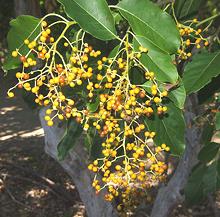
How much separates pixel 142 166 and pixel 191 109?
1335 millimetres

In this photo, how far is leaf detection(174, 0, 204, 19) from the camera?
1.26 m

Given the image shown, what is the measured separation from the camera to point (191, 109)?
2.22 metres

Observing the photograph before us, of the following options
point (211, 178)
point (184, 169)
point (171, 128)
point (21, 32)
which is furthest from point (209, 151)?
point (21, 32)

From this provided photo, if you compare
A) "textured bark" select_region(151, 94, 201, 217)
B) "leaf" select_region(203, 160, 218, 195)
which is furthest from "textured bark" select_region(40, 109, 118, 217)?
"leaf" select_region(203, 160, 218, 195)

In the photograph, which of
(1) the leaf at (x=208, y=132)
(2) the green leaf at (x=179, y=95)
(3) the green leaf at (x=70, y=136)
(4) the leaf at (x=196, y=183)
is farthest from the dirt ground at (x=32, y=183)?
(2) the green leaf at (x=179, y=95)

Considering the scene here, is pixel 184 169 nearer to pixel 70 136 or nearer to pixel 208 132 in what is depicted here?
pixel 208 132

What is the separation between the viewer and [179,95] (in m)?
0.92

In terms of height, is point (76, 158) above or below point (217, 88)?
below

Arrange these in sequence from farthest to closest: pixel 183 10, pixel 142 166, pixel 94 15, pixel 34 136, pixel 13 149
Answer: pixel 34 136, pixel 13 149, pixel 183 10, pixel 142 166, pixel 94 15

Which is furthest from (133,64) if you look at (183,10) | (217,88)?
(183,10)

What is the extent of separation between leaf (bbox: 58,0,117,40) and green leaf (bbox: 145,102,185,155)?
0.23 metres

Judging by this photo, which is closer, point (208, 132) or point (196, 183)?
point (208, 132)

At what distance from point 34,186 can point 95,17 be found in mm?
3292

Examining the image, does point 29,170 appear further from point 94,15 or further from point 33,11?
point 94,15
